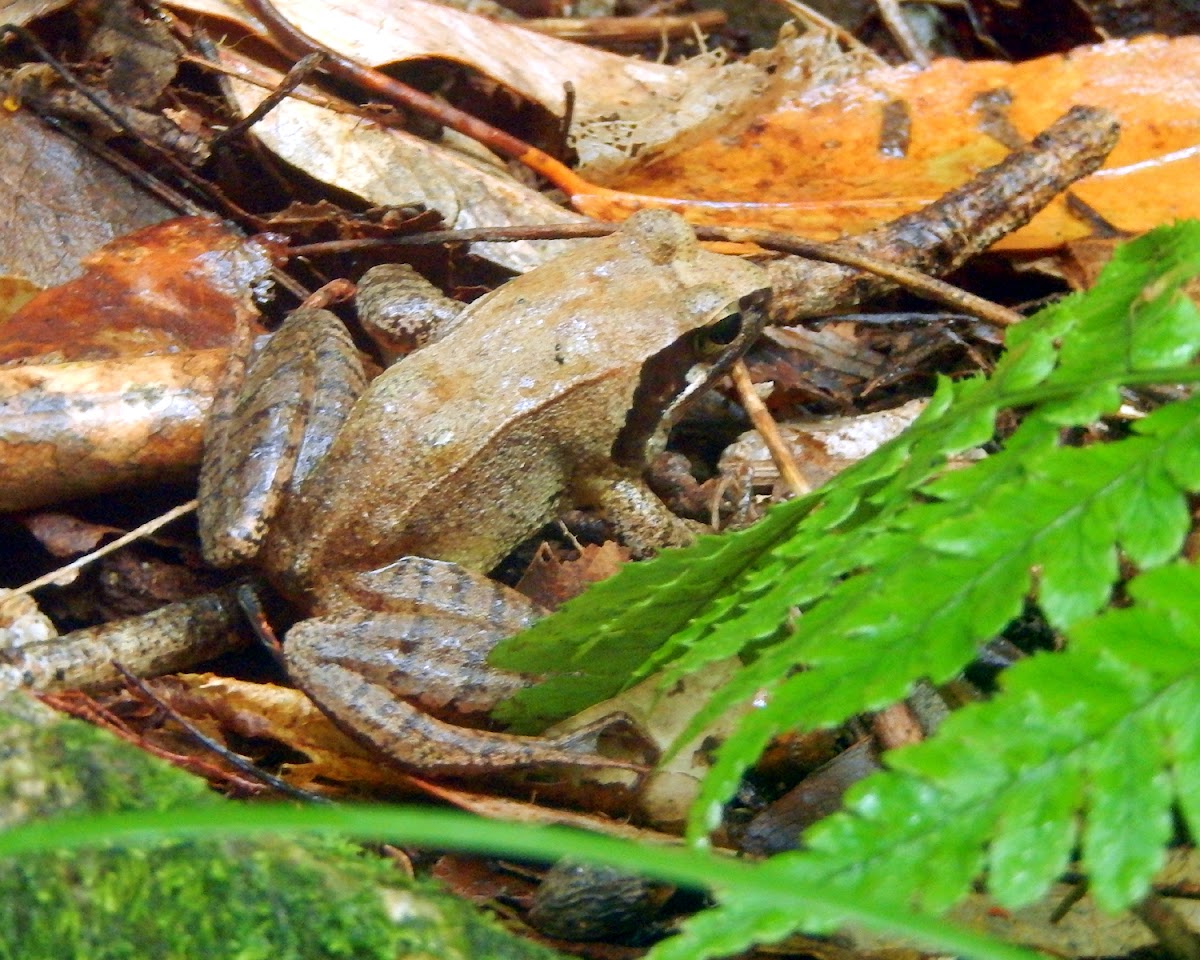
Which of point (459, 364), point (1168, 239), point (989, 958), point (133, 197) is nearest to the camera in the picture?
point (989, 958)

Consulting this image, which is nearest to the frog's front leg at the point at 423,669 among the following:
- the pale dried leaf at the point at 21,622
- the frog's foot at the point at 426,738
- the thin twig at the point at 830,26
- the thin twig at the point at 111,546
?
the frog's foot at the point at 426,738

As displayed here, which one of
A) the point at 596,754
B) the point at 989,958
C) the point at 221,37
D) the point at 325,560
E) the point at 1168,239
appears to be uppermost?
the point at 221,37

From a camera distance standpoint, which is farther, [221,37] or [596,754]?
[221,37]

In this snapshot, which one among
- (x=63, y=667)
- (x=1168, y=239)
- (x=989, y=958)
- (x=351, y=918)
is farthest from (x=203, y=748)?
(x=1168, y=239)

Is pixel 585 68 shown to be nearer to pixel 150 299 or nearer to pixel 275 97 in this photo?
pixel 275 97

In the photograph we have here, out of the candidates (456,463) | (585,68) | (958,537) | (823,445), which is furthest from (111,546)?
(585,68)

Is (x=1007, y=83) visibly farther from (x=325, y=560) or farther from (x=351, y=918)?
(x=351, y=918)
